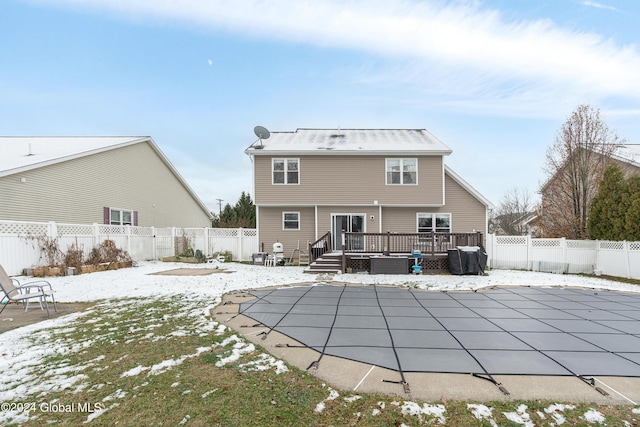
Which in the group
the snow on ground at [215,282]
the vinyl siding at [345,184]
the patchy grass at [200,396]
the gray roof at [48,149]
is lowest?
the snow on ground at [215,282]

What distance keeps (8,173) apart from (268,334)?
1272 centimetres

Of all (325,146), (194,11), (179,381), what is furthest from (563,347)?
(194,11)

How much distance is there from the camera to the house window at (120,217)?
47.8 ft

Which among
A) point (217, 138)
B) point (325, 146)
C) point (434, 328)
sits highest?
point (217, 138)

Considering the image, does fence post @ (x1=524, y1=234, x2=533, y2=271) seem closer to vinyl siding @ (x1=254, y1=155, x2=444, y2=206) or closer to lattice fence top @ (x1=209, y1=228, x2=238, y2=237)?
vinyl siding @ (x1=254, y1=155, x2=444, y2=206)

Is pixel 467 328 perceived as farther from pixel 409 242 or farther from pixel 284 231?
pixel 284 231

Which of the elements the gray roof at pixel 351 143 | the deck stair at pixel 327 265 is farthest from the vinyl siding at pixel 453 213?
the deck stair at pixel 327 265

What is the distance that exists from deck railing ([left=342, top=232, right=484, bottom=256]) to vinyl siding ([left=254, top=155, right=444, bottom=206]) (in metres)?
2.34

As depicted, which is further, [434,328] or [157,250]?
[157,250]

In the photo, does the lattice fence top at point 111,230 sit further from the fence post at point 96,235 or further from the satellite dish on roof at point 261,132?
the satellite dish on roof at point 261,132

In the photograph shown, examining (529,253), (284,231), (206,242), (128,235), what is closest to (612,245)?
(529,253)

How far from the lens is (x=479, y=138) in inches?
780

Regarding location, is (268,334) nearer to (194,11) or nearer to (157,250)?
(194,11)

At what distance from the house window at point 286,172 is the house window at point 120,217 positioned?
27.5 ft
